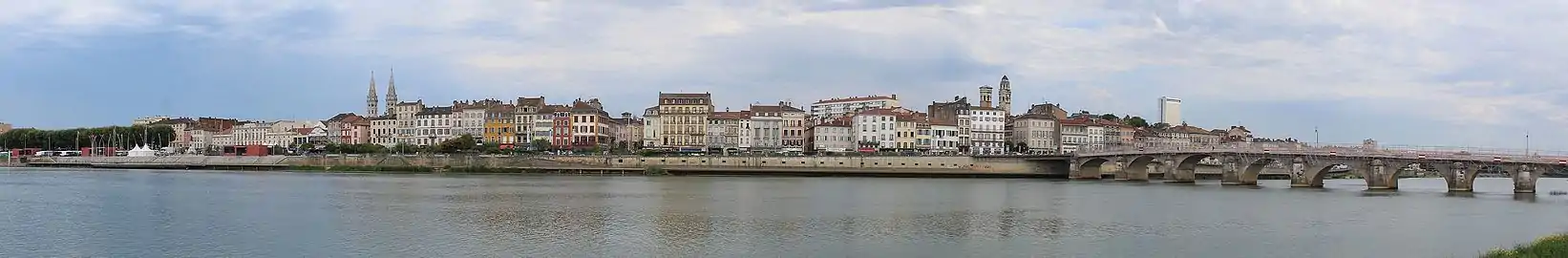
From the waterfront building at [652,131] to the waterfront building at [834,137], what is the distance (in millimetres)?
13714

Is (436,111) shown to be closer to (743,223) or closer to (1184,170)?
(1184,170)

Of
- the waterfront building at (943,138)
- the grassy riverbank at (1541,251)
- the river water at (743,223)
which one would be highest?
the waterfront building at (943,138)

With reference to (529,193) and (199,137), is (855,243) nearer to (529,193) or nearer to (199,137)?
(529,193)

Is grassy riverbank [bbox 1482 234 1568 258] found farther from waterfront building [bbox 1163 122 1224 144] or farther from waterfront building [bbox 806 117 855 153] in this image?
waterfront building [bbox 1163 122 1224 144]

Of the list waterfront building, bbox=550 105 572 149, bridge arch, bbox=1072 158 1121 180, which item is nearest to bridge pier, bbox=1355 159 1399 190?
bridge arch, bbox=1072 158 1121 180

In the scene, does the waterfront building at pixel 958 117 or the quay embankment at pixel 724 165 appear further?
the waterfront building at pixel 958 117

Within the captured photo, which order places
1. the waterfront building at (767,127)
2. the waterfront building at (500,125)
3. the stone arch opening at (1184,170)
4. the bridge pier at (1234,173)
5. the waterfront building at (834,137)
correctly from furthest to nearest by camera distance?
the waterfront building at (500,125), the waterfront building at (767,127), the waterfront building at (834,137), the stone arch opening at (1184,170), the bridge pier at (1234,173)

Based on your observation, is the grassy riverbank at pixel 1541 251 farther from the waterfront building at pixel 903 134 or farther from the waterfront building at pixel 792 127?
the waterfront building at pixel 792 127

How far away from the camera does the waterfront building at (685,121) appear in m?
112

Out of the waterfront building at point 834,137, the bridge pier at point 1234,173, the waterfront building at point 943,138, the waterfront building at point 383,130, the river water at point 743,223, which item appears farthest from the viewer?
the waterfront building at point 383,130

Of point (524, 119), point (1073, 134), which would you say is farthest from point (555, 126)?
point (1073, 134)

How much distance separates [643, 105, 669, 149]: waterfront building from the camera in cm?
11250

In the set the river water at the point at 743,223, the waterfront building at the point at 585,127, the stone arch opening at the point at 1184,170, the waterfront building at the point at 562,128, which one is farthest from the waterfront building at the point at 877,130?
the river water at the point at 743,223

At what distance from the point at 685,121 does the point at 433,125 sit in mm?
27642
